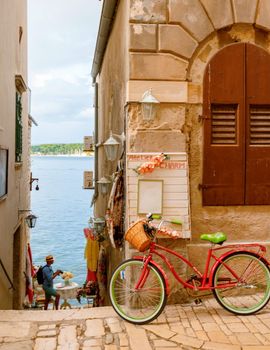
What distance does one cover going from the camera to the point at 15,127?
11383 mm

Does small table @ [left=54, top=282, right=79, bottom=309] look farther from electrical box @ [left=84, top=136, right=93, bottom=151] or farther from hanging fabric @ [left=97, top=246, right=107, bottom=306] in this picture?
hanging fabric @ [left=97, top=246, right=107, bottom=306]

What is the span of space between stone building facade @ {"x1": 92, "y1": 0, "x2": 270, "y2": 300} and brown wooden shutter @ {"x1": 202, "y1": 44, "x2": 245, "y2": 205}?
0.03 meters

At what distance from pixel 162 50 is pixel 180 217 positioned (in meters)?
2.31

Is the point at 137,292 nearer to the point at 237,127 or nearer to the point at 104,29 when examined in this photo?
the point at 237,127

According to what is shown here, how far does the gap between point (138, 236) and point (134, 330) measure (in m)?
1.10

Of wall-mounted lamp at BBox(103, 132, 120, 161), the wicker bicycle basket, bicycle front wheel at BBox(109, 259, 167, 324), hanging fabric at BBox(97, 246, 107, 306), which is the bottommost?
hanging fabric at BBox(97, 246, 107, 306)

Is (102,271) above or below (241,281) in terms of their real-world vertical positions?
below

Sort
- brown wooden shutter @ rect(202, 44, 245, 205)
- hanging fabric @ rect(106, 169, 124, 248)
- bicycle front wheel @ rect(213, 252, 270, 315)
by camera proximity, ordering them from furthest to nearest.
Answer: hanging fabric @ rect(106, 169, 124, 248), brown wooden shutter @ rect(202, 44, 245, 205), bicycle front wheel @ rect(213, 252, 270, 315)

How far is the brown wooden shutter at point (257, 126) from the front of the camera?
6.62 meters

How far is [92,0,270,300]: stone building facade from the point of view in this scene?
635 cm

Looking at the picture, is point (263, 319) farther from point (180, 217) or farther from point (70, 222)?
point (70, 222)

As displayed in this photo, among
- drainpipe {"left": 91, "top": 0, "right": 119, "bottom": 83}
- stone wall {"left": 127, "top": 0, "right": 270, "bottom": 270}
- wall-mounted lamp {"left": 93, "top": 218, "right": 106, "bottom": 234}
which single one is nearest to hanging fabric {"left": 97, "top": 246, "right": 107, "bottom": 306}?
wall-mounted lamp {"left": 93, "top": 218, "right": 106, "bottom": 234}

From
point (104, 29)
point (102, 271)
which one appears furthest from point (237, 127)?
point (102, 271)

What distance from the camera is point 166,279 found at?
18.4ft
